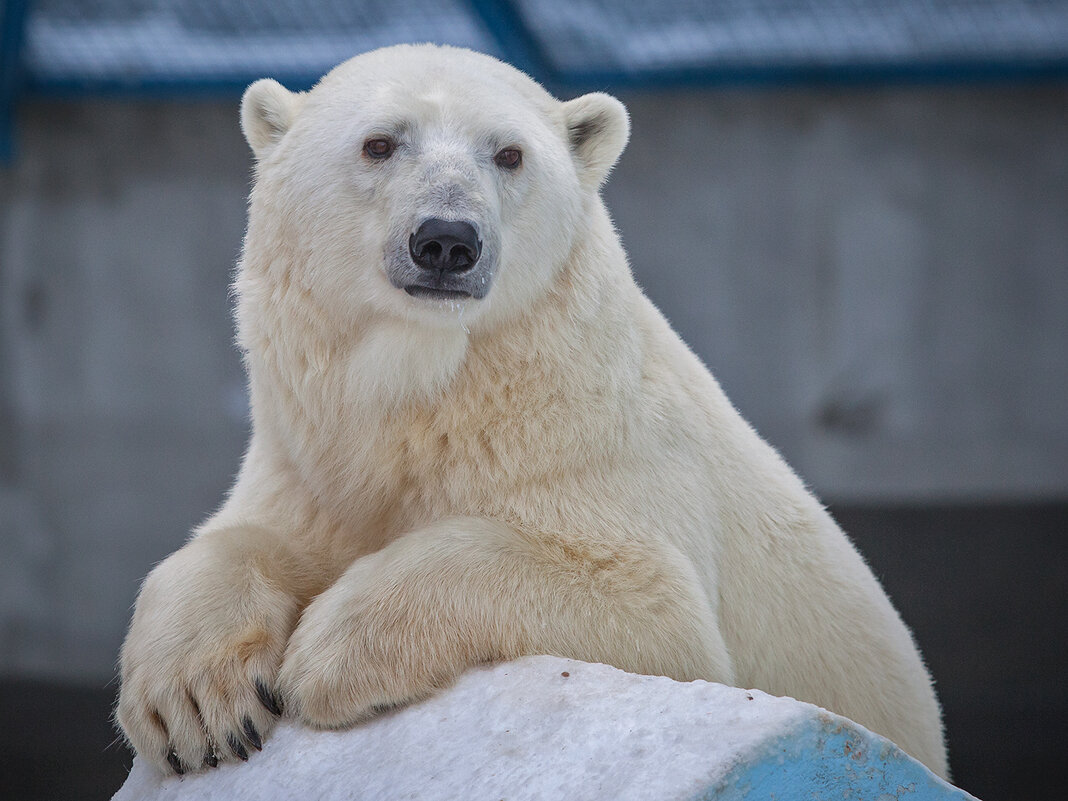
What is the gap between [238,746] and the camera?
2438mm

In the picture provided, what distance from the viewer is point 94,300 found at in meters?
7.89

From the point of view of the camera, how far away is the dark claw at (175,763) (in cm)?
250

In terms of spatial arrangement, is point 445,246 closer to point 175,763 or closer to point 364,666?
point 364,666

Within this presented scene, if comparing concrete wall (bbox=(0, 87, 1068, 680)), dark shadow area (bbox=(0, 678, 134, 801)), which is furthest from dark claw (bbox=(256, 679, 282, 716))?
dark shadow area (bbox=(0, 678, 134, 801))

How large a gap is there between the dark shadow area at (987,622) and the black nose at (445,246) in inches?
217

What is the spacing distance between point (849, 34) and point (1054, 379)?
2590mm

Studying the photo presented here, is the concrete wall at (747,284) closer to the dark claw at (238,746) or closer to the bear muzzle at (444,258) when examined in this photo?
the bear muzzle at (444,258)

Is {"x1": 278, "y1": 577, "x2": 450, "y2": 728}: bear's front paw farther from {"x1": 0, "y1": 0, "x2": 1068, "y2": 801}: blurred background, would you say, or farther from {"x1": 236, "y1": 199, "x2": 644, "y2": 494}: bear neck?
{"x1": 0, "y1": 0, "x2": 1068, "y2": 801}: blurred background

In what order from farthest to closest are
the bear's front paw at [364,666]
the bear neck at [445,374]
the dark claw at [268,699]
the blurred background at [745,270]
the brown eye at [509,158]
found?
1. the blurred background at [745,270]
2. the brown eye at [509,158]
3. the bear neck at [445,374]
4. the dark claw at [268,699]
5. the bear's front paw at [364,666]

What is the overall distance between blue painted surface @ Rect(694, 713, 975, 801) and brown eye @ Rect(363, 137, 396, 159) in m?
1.66

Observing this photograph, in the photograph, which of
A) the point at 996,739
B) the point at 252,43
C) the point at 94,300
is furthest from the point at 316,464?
the point at 996,739

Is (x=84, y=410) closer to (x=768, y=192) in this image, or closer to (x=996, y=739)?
(x=768, y=192)

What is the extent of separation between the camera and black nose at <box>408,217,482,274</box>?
256cm

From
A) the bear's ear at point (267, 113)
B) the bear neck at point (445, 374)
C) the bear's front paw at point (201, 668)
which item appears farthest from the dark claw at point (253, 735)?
the bear's ear at point (267, 113)
